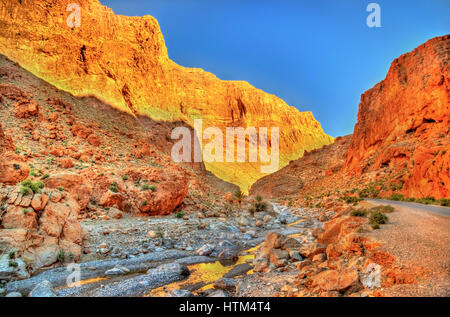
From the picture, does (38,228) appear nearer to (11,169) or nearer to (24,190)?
(24,190)

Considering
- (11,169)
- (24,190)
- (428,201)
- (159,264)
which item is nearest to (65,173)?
(11,169)

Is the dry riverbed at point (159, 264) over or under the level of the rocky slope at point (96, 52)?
under

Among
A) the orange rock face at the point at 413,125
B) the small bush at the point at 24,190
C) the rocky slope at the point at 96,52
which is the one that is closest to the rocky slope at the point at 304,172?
the orange rock face at the point at 413,125

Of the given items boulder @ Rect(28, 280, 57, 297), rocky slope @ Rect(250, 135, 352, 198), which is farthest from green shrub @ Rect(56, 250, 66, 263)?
rocky slope @ Rect(250, 135, 352, 198)

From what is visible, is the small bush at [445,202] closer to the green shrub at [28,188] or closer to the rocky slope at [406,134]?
the rocky slope at [406,134]

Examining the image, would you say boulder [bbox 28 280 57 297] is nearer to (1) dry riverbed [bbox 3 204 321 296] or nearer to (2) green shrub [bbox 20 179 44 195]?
(1) dry riverbed [bbox 3 204 321 296]

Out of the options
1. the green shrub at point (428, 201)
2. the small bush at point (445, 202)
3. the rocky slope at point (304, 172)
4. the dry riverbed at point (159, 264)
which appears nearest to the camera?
the dry riverbed at point (159, 264)

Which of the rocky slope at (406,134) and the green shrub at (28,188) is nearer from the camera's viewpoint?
the green shrub at (28,188)

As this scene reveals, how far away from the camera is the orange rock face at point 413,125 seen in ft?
62.3

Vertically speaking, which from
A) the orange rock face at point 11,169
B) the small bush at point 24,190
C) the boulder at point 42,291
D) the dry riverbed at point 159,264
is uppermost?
the orange rock face at point 11,169

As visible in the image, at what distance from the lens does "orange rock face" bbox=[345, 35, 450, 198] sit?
19.0 m

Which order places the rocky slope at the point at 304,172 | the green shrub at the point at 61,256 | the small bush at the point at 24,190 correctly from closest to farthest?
the green shrub at the point at 61,256 → the small bush at the point at 24,190 → the rocky slope at the point at 304,172

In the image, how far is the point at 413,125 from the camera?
33.3 m

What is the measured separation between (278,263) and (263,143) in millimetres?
108004
